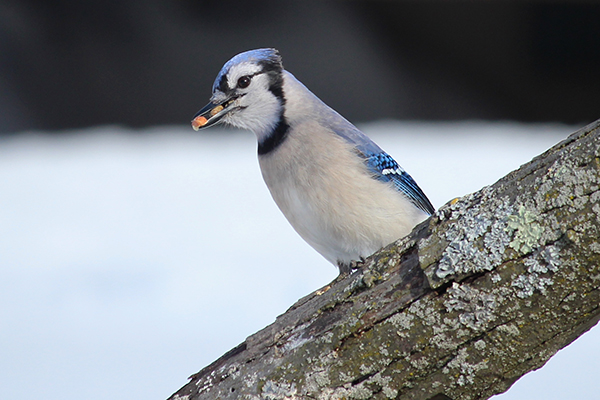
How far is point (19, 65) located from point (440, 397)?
2.40m

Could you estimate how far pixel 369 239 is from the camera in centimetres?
171

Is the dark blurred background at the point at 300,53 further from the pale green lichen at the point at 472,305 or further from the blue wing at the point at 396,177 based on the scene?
the pale green lichen at the point at 472,305

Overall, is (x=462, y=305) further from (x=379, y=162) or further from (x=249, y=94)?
(x=249, y=94)

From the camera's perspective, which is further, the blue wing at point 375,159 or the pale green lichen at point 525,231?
the blue wing at point 375,159

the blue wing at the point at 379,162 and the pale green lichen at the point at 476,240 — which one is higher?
the blue wing at the point at 379,162

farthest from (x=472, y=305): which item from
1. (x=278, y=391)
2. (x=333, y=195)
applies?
(x=333, y=195)

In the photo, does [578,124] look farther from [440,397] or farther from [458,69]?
[440,397]

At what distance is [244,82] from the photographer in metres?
1.83

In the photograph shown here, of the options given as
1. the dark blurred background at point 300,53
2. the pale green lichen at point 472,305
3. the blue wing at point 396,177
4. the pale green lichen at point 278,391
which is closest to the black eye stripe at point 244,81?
the blue wing at point 396,177

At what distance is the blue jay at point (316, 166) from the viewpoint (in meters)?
1.69

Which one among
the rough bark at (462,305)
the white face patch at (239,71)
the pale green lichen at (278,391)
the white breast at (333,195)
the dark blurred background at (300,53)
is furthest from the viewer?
the dark blurred background at (300,53)

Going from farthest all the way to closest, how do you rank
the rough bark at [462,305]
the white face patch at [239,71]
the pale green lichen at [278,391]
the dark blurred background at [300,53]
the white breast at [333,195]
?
the dark blurred background at [300,53], the white face patch at [239,71], the white breast at [333,195], the pale green lichen at [278,391], the rough bark at [462,305]

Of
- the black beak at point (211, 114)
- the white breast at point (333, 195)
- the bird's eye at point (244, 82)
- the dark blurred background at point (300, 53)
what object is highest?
the dark blurred background at point (300, 53)

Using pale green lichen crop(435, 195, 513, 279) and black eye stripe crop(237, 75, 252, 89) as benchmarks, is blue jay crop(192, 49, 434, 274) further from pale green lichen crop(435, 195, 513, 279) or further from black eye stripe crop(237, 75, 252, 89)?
pale green lichen crop(435, 195, 513, 279)
